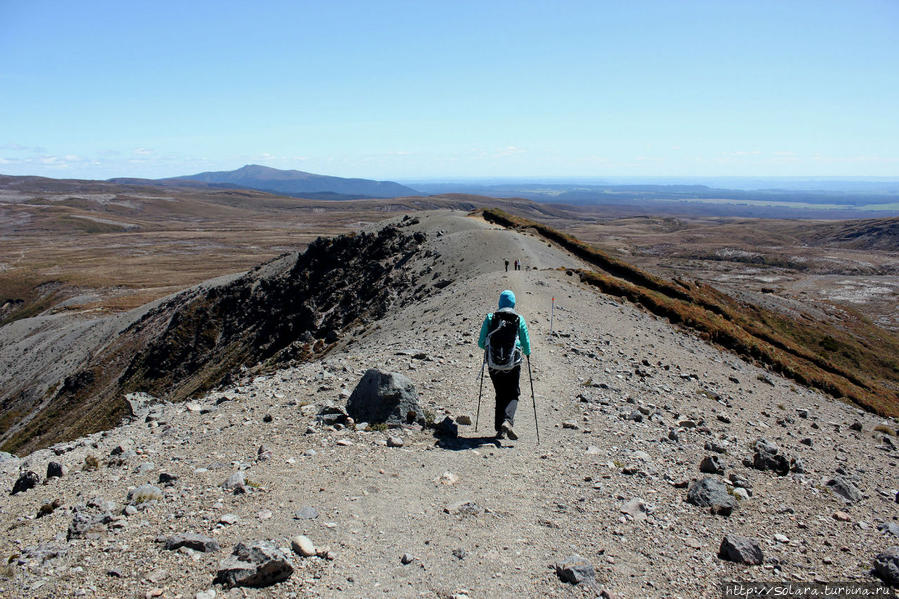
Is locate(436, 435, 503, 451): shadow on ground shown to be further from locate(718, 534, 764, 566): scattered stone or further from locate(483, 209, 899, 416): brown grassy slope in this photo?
locate(483, 209, 899, 416): brown grassy slope

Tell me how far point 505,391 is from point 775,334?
3800cm

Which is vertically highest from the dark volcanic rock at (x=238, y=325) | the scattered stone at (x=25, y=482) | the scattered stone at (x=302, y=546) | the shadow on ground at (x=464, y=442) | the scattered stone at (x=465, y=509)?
the scattered stone at (x=302, y=546)

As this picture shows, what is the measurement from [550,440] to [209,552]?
6241 mm

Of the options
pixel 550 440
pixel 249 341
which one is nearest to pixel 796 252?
pixel 249 341

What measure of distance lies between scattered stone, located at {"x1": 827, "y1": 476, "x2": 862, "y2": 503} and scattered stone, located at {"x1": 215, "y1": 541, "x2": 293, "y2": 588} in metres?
8.90

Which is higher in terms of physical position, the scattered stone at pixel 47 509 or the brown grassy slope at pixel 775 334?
the scattered stone at pixel 47 509

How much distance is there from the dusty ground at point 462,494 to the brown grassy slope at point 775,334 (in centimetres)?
1179

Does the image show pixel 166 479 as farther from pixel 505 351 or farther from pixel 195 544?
pixel 505 351

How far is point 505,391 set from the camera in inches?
372

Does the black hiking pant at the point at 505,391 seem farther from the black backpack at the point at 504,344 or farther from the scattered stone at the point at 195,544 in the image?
the scattered stone at the point at 195,544

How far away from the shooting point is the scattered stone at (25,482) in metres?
7.88

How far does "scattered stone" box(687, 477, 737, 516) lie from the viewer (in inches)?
279

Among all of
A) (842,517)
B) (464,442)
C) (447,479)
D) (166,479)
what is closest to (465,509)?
(447,479)

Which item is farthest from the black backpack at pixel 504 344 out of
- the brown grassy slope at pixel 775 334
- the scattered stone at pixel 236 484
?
the brown grassy slope at pixel 775 334
